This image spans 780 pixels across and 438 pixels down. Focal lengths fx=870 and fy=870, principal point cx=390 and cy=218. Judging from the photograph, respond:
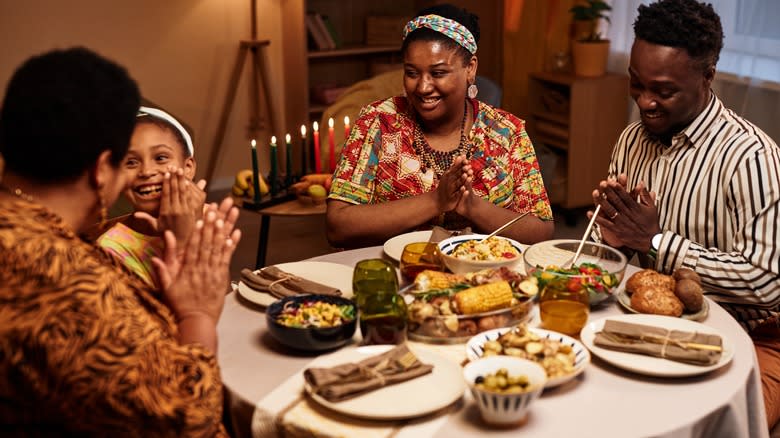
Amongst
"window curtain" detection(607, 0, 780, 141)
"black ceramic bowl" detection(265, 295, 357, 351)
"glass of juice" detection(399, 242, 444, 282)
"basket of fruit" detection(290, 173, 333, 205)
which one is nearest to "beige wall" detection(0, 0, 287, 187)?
"basket of fruit" detection(290, 173, 333, 205)

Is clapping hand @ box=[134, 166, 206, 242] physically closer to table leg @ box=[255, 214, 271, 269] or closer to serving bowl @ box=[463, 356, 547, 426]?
serving bowl @ box=[463, 356, 547, 426]

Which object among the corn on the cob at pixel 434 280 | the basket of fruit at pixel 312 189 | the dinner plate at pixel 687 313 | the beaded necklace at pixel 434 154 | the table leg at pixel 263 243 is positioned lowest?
the table leg at pixel 263 243

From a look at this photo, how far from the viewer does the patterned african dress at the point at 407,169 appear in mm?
2682

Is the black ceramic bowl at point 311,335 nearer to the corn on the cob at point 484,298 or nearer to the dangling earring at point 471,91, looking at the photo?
the corn on the cob at point 484,298

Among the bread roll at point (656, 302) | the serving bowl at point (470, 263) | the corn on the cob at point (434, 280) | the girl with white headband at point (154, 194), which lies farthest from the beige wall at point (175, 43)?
the bread roll at point (656, 302)

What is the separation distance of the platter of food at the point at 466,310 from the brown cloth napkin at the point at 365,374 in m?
0.13

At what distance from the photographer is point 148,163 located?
2.07m

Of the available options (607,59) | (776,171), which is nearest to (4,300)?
(776,171)

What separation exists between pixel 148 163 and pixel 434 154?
0.96 metres

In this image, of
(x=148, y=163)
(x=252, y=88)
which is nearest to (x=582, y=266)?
(x=148, y=163)

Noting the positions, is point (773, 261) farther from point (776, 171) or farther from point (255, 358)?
point (255, 358)

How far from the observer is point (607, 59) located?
556 centimetres

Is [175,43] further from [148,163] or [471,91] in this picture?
[148,163]

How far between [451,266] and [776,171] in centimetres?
86
